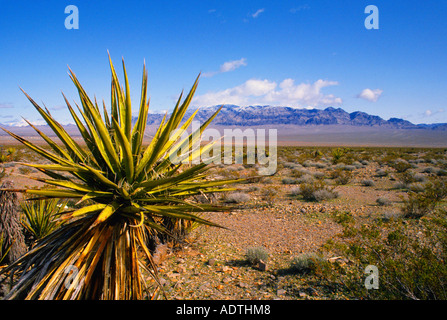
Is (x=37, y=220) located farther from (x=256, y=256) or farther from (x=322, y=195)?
(x=322, y=195)

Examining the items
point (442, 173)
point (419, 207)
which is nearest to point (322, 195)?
point (419, 207)

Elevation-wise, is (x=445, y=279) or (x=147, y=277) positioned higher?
(x=445, y=279)

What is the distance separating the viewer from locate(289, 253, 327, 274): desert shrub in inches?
159

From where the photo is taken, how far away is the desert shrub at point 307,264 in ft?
13.3

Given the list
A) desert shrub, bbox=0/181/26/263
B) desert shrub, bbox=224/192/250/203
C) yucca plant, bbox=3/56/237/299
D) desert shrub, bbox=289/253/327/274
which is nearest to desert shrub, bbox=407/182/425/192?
desert shrub, bbox=224/192/250/203

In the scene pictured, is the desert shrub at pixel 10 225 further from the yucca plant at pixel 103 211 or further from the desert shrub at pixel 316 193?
the desert shrub at pixel 316 193

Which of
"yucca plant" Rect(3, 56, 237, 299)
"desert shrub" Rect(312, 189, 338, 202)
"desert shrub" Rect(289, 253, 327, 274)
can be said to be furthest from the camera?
"desert shrub" Rect(312, 189, 338, 202)

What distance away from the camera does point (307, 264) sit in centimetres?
423

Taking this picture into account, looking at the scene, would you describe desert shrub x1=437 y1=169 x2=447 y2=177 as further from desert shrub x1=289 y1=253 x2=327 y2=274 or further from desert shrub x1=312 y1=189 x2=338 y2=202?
desert shrub x1=289 y1=253 x2=327 y2=274

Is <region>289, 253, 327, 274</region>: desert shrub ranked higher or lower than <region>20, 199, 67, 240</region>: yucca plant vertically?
lower
